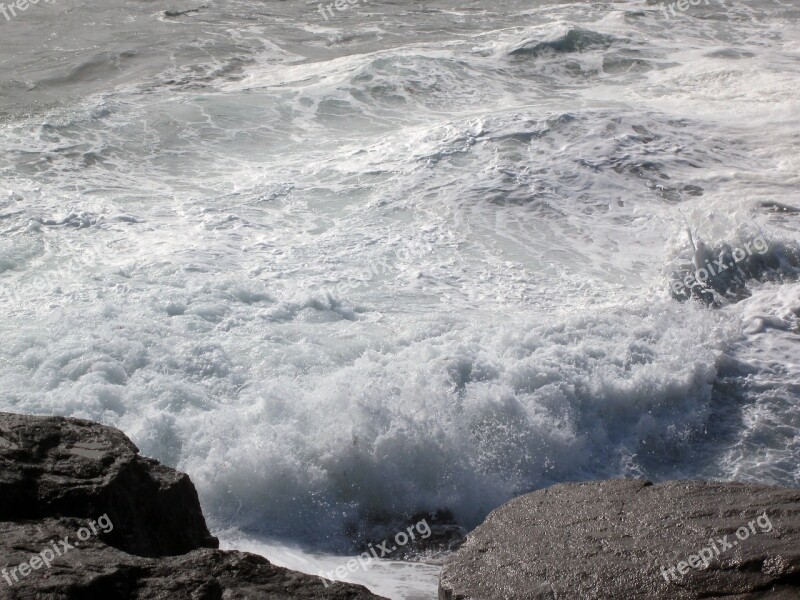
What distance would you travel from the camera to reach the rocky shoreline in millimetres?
3068

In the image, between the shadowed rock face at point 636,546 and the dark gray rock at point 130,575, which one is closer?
Answer: the dark gray rock at point 130,575

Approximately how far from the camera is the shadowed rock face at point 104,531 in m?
2.97

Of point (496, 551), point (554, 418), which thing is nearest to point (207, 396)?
point (554, 418)

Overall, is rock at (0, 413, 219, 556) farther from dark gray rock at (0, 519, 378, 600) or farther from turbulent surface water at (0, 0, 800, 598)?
turbulent surface water at (0, 0, 800, 598)

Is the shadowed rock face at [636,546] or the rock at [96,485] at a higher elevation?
the rock at [96,485]

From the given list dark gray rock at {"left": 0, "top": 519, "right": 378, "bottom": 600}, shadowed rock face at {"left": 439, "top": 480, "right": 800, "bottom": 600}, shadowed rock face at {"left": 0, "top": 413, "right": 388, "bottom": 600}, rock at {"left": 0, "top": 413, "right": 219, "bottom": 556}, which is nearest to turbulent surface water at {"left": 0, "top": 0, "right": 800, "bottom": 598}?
shadowed rock face at {"left": 439, "top": 480, "right": 800, "bottom": 600}

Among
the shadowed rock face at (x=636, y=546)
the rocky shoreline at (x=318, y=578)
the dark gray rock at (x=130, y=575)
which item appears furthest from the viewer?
the shadowed rock face at (x=636, y=546)

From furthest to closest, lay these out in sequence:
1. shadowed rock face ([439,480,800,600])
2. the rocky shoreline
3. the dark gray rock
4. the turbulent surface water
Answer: the turbulent surface water, shadowed rock face ([439,480,800,600]), the rocky shoreline, the dark gray rock

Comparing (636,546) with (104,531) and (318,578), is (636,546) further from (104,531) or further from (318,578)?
(104,531)

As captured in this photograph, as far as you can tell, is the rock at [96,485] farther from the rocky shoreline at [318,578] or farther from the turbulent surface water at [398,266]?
the turbulent surface water at [398,266]

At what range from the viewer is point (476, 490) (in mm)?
5484

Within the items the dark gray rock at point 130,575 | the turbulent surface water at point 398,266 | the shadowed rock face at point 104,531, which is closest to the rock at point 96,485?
the shadowed rock face at point 104,531

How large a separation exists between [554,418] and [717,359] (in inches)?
58.0

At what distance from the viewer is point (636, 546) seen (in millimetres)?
3650
